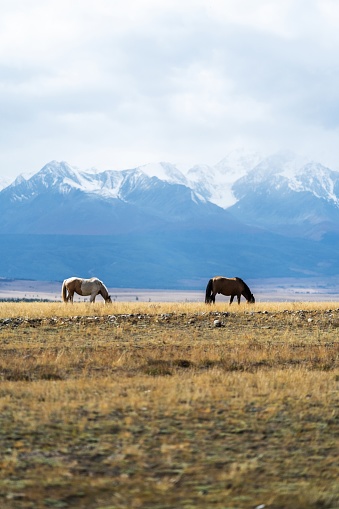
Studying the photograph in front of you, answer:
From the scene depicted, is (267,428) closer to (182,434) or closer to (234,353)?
(182,434)

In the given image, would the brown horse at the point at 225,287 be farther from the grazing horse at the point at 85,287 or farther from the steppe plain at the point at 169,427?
the steppe plain at the point at 169,427

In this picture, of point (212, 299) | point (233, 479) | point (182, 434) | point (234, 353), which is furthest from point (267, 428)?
point (212, 299)

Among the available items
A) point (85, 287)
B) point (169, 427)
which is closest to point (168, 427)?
point (169, 427)

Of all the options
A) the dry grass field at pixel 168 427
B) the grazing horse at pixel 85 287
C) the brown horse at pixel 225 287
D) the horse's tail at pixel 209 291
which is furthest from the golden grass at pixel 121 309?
the dry grass field at pixel 168 427

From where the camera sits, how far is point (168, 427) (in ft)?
43.5

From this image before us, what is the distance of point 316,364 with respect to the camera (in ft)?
71.2

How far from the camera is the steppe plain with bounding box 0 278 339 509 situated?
405 inches

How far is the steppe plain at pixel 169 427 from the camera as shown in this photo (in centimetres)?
1028

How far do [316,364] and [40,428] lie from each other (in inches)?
422

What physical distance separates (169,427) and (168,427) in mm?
18

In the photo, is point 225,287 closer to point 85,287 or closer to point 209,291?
point 209,291

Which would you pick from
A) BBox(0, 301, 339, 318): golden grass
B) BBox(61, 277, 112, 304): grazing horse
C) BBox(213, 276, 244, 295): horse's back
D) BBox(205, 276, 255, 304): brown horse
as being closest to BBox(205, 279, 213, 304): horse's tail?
BBox(205, 276, 255, 304): brown horse

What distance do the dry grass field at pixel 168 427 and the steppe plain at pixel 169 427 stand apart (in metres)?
0.03

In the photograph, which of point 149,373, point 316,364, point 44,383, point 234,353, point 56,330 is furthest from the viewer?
point 56,330
